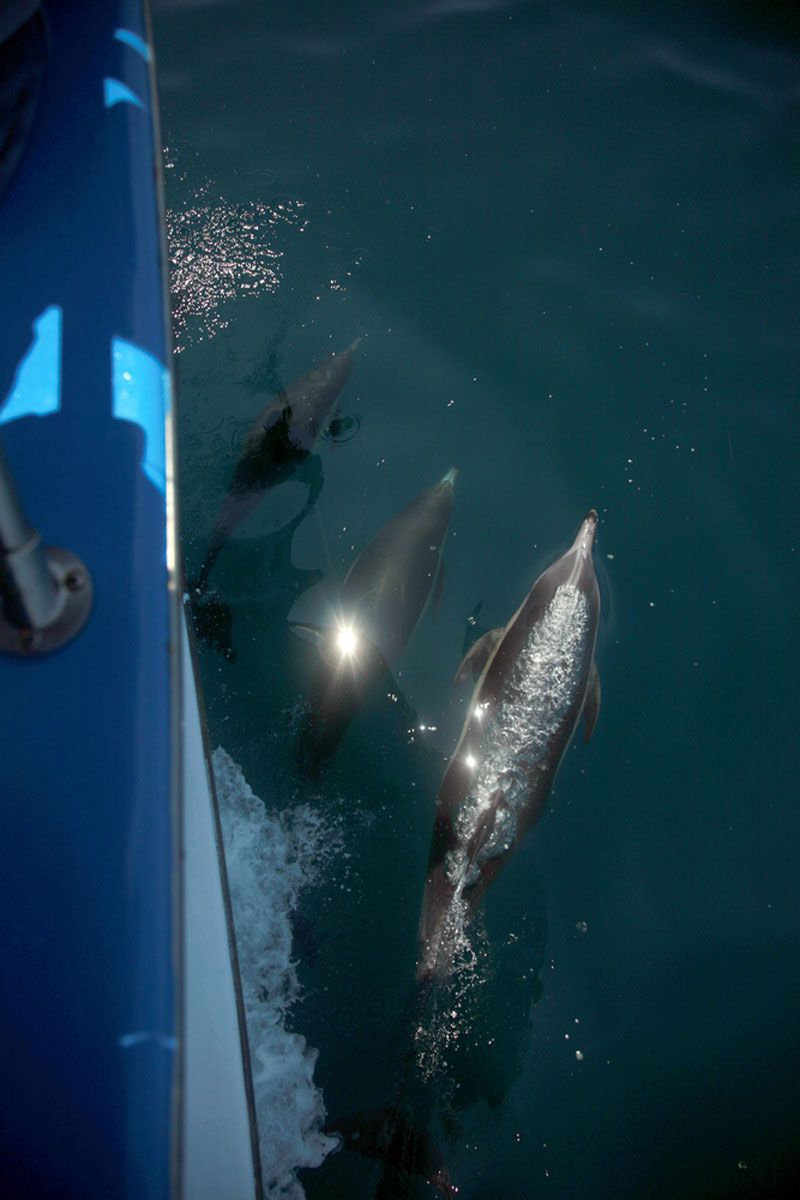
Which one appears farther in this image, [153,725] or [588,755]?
[588,755]

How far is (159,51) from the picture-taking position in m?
7.14

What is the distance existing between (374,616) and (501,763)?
126 cm

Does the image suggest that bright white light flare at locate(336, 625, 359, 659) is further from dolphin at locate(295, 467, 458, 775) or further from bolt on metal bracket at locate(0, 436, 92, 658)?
bolt on metal bracket at locate(0, 436, 92, 658)

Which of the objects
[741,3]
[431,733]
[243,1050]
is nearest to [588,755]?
[431,733]

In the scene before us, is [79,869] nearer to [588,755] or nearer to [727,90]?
[588,755]

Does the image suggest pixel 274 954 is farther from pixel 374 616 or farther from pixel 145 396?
pixel 145 396

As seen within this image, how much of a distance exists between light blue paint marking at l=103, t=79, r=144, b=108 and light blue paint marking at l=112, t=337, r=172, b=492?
4.05 feet

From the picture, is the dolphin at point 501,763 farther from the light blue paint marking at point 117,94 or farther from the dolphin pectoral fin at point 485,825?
the light blue paint marking at point 117,94

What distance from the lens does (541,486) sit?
18.7 feet

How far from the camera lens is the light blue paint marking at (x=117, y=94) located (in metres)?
3.11

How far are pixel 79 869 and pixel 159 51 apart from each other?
804 cm

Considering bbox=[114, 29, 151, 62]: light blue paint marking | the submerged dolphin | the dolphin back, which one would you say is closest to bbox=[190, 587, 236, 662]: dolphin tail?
the submerged dolphin

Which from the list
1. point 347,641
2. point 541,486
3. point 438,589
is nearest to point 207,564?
point 347,641

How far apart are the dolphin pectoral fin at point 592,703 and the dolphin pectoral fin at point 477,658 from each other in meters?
0.66
